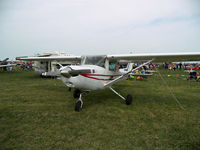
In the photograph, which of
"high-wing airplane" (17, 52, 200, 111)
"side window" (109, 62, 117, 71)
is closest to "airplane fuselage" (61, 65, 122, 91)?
"high-wing airplane" (17, 52, 200, 111)

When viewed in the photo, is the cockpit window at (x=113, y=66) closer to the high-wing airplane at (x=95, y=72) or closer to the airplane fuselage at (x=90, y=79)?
the high-wing airplane at (x=95, y=72)

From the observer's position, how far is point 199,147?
242 centimetres

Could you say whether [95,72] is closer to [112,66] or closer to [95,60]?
[95,60]

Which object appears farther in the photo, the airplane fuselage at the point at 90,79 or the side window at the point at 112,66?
the side window at the point at 112,66

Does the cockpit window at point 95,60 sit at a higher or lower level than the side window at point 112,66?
higher

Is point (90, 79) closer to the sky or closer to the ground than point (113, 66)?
closer to the ground

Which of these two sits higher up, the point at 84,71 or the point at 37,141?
the point at 84,71

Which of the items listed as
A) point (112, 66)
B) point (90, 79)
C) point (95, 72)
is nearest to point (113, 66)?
point (112, 66)

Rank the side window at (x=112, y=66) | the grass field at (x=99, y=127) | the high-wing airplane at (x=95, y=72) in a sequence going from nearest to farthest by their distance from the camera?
the grass field at (x=99, y=127) < the high-wing airplane at (x=95, y=72) < the side window at (x=112, y=66)

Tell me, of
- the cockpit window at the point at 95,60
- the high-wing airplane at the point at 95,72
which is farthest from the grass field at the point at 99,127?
the cockpit window at the point at 95,60

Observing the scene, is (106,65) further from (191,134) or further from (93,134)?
(191,134)

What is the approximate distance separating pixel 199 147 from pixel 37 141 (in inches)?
121

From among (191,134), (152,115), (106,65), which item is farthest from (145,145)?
(106,65)

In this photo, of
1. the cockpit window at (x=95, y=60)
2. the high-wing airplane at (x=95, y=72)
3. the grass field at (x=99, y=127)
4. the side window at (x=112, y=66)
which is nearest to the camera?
the grass field at (x=99, y=127)
